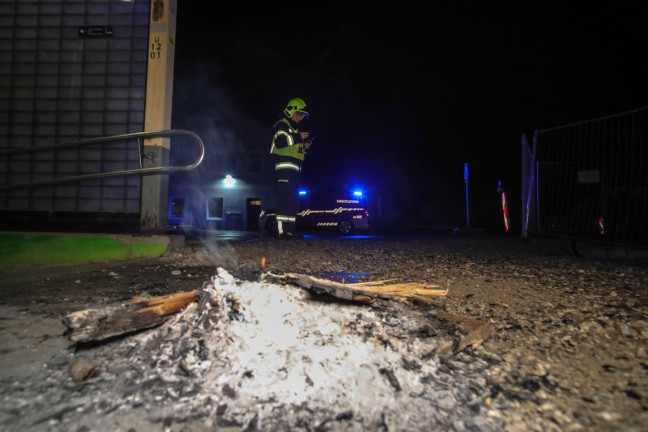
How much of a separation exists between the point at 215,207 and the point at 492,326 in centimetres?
2094

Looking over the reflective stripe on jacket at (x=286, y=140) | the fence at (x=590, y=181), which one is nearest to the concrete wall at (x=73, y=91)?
the reflective stripe on jacket at (x=286, y=140)

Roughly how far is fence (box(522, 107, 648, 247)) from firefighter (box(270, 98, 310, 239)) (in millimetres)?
4349

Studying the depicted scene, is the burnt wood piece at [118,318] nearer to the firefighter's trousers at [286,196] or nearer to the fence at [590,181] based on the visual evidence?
the firefighter's trousers at [286,196]

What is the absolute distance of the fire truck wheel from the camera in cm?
1373

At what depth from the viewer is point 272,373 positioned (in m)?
1.86

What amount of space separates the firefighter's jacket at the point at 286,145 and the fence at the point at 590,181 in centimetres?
440

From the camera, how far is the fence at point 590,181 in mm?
6672

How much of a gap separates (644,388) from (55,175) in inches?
253

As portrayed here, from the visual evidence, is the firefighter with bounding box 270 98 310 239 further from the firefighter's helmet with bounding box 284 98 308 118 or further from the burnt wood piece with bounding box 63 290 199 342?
the burnt wood piece with bounding box 63 290 199 342

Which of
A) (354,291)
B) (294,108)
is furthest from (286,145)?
(354,291)

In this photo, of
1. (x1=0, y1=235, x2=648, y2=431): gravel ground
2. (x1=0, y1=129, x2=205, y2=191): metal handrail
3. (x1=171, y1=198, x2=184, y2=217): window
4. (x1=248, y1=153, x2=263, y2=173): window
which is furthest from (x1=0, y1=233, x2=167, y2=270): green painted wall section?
(x1=171, y1=198, x2=184, y2=217): window

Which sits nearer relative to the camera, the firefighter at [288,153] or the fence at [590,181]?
the firefighter at [288,153]

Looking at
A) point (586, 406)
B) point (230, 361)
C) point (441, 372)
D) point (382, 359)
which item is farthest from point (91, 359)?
point (586, 406)

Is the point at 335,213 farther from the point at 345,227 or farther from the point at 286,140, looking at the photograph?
the point at 286,140
